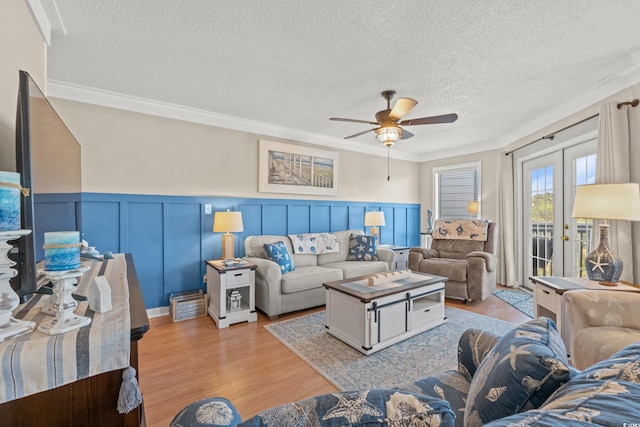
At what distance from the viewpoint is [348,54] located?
218 centimetres

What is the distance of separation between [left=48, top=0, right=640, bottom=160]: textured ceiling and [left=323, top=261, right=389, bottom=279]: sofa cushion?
6.75 ft

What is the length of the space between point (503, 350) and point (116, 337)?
120 centimetres

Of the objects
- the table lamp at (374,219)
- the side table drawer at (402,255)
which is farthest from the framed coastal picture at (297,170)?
the side table drawer at (402,255)

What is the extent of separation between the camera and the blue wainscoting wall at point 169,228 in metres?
2.95

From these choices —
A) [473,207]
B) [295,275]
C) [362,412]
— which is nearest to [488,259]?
[473,207]

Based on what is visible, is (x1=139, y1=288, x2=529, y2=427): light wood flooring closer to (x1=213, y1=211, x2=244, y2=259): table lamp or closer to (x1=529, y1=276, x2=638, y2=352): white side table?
(x1=213, y1=211, x2=244, y2=259): table lamp

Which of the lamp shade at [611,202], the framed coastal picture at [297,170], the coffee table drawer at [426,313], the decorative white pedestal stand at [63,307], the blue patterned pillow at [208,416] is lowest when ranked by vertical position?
the coffee table drawer at [426,313]

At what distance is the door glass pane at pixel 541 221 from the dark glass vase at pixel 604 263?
1.83 metres

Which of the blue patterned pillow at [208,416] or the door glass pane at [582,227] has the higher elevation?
the door glass pane at [582,227]

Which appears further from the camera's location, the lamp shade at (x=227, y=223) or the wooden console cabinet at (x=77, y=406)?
the lamp shade at (x=227, y=223)

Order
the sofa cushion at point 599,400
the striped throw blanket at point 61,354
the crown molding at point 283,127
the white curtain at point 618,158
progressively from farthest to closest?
the crown molding at point 283,127 → the white curtain at point 618,158 → the striped throw blanket at point 61,354 → the sofa cushion at point 599,400

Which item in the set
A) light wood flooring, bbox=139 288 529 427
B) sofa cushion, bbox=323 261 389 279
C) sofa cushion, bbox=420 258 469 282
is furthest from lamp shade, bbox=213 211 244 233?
sofa cushion, bbox=420 258 469 282

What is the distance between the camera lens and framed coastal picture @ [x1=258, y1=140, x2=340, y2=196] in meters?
3.96

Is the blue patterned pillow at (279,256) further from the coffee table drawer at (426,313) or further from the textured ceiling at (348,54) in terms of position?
the textured ceiling at (348,54)
